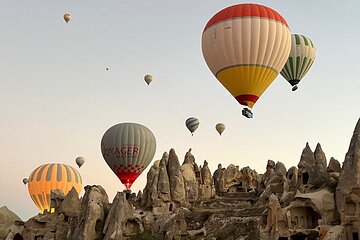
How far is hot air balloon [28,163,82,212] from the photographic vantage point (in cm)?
5000

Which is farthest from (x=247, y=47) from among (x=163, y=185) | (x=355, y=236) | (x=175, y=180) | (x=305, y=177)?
(x=175, y=180)

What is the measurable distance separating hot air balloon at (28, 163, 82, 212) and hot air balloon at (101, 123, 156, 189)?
7.20m

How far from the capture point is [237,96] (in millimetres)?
28734

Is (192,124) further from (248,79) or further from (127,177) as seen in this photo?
(248,79)

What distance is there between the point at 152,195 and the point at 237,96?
51.5ft

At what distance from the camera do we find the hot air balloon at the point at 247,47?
27.8m

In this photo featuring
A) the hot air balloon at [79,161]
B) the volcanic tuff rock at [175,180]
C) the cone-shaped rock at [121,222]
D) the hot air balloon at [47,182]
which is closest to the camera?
the cone-shaped rock at [121,222]

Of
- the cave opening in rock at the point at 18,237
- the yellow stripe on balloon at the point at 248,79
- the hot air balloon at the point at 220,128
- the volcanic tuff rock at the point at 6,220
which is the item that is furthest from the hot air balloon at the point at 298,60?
the volcanic tuff rock at the point at 6,220

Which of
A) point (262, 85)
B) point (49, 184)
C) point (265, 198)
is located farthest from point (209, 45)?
point (49, 184)

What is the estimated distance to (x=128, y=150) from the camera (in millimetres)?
44125

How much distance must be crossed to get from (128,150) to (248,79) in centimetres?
1871

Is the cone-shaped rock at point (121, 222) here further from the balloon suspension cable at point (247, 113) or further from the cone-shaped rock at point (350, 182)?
the cone-shaped rock at point (350, 182)

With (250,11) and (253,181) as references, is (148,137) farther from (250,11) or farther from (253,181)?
(250,11)

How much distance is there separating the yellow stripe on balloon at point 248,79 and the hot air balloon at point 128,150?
57.6ft
